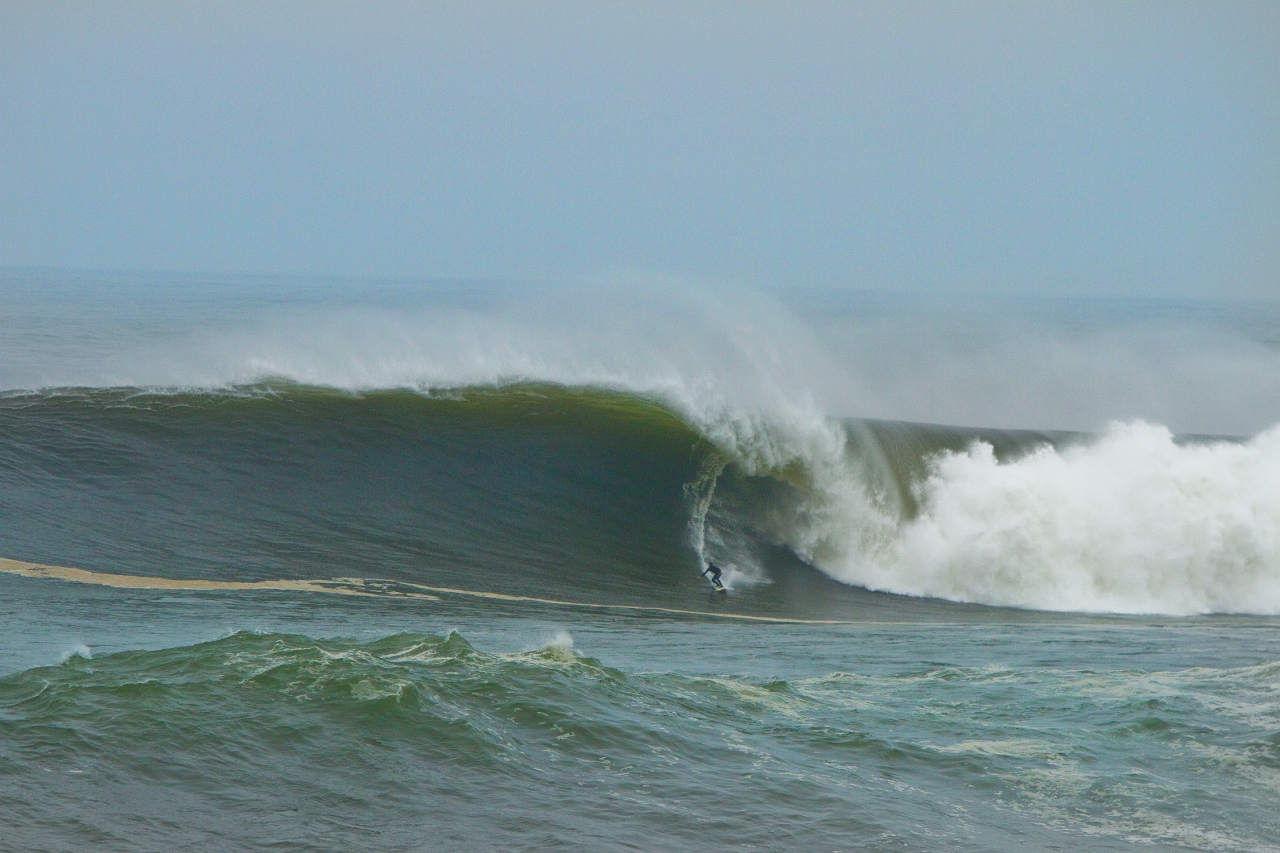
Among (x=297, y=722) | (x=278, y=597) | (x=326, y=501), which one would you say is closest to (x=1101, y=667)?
(x=297, y=722)

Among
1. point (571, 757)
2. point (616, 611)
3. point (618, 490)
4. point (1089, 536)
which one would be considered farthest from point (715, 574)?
point (571, 757)

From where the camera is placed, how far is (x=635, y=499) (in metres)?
15.2

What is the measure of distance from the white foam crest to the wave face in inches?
1.4

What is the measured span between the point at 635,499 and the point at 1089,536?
6303 mm

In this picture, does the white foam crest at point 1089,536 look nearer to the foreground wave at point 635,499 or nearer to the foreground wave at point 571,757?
the foreground wave at point 635,499

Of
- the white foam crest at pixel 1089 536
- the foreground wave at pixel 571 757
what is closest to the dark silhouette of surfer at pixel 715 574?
the white foam crest at pixel 1089 536

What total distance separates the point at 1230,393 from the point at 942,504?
68.8 feet

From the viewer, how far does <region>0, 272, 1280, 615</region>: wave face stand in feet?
40.9

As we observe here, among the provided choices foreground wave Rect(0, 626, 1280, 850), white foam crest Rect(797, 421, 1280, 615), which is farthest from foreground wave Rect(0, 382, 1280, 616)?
foreground wave Rect(0, 626, 1280, 850)

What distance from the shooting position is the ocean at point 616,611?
5.73 metres

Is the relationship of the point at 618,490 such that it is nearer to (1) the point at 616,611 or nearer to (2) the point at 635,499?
(2) the point at 635,499

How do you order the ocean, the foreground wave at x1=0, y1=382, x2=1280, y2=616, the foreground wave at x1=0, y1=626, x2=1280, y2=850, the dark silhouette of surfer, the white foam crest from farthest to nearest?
the white foam crest < the dark silhouette of surfer < the foreground wave at x1=0, y1=382, x2=1280, y2=616 < the ocean < the foreground wave at x1=0, y1=626, x2=1280, y2=850

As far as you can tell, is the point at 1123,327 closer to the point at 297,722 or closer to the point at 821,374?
the point at 821,374

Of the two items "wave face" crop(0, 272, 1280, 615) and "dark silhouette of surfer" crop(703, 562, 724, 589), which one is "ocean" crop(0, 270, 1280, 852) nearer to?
"wave face" crop(0, 272, 1280, 615)
